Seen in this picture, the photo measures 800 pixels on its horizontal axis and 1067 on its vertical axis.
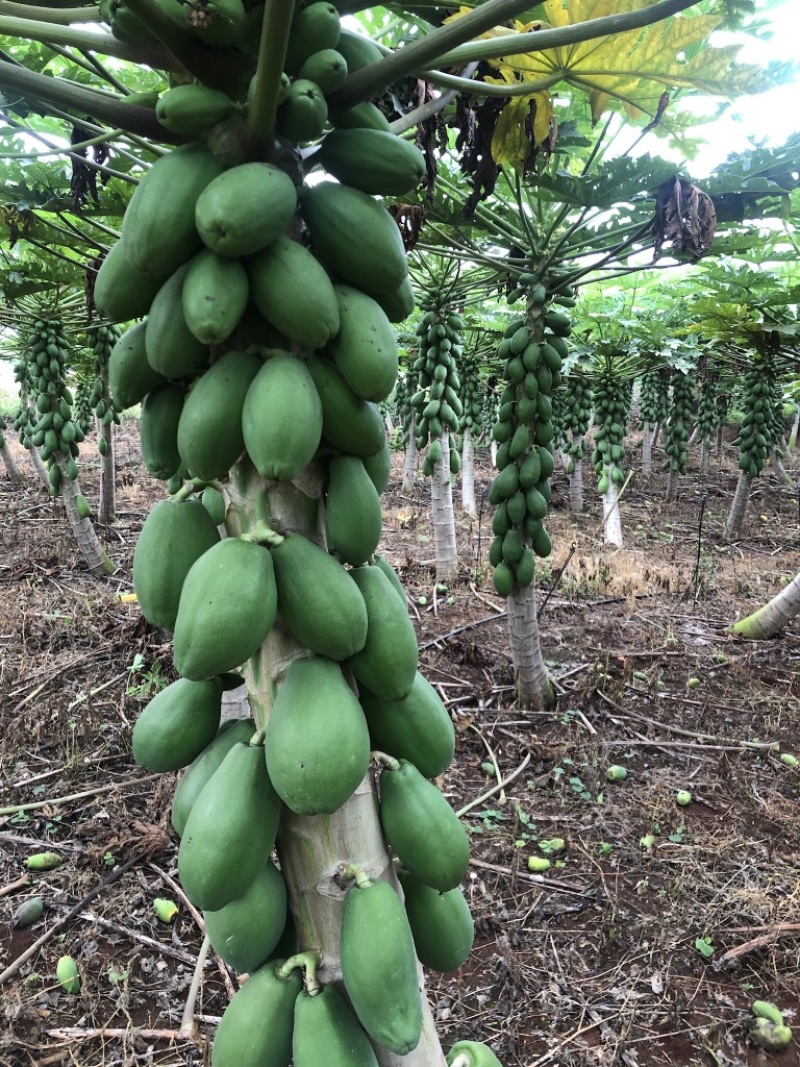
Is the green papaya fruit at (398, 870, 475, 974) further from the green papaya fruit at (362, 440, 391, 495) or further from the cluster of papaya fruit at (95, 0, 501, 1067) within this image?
the green papaya fruit at (362, 440, 391, 495)

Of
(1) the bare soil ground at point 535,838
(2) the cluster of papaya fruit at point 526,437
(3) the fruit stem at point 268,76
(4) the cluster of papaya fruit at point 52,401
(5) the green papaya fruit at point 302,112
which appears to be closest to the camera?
(3) the fruit stem at point 268,76

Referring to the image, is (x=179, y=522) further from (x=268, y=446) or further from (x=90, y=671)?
(x=90, y=671)

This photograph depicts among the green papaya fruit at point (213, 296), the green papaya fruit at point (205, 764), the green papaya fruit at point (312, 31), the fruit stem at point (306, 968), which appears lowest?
the fruit stem at point (306, 968)

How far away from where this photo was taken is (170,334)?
879 millimetres

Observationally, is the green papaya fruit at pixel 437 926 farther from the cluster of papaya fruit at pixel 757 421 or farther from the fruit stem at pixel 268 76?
the cluster of papaya fruit at pixel 757 421

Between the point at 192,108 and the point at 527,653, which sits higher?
the point at 192,108

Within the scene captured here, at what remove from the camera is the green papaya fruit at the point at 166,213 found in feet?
2.76

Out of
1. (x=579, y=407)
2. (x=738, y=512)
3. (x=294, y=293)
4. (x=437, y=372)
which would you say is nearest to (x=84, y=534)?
(x=437, y=372)

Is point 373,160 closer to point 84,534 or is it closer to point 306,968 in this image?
point 306,968

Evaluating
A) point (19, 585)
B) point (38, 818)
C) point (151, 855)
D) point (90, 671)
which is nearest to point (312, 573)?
point (151, 855)

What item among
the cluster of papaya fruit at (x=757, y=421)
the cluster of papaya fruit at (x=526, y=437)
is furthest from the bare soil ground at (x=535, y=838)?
the cluster of papaya fruit at (x=757, y=421)

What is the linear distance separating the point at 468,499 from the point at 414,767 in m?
10.2

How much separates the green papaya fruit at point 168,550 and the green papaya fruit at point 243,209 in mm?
326

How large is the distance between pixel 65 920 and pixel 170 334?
8.36ft
